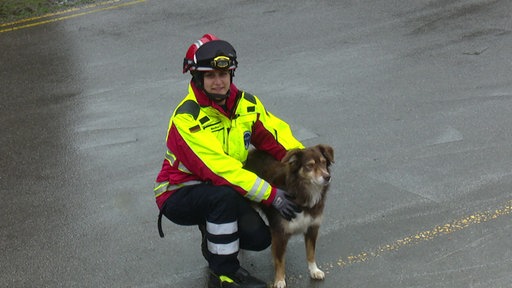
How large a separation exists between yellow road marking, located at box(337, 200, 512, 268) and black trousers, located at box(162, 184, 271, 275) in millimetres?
777

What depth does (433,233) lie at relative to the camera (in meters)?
5.35

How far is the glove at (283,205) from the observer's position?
4434mm

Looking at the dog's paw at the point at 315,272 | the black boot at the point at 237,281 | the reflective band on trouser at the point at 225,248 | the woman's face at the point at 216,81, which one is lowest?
the dog's paw at the point at 315,272

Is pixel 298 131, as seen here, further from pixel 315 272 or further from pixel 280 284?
pixel 280 284

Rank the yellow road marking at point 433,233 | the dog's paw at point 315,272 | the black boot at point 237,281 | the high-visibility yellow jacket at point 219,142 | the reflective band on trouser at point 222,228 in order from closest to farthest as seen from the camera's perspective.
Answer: the high-visibility yellow jacket at point 219,142, the reflective band on trouser at point 222,228, the black boot at point 237,281, the dog's paw at point 315,272, the yellow road marking at point 433,233

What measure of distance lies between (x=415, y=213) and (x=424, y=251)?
550 mm

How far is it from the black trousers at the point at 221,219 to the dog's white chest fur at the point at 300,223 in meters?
0.19

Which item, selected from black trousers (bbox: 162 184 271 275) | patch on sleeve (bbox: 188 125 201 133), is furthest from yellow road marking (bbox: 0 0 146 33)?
patch on sleeve (bbox: 188 125 201 133)

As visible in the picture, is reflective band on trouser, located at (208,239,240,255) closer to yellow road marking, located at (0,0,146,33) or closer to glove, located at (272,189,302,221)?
glove, located at (272,189,302,221)

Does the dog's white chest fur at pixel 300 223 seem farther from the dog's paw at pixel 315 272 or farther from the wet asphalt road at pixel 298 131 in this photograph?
the wet asphalt road at pixel 298 131

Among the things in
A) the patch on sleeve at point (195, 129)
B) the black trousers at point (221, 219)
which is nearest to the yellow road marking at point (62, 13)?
the black trousers at point (221, 219)

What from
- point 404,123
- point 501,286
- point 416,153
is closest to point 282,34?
point 404,123

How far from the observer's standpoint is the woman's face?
4.47m

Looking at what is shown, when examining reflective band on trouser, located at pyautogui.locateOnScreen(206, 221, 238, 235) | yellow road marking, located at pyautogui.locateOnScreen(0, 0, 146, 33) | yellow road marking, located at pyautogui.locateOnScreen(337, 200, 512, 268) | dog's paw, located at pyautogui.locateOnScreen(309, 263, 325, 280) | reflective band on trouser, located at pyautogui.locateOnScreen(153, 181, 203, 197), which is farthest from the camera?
yellow road marking, located at pyautogui.locateOnScreen(0, 0, 146, 33)
